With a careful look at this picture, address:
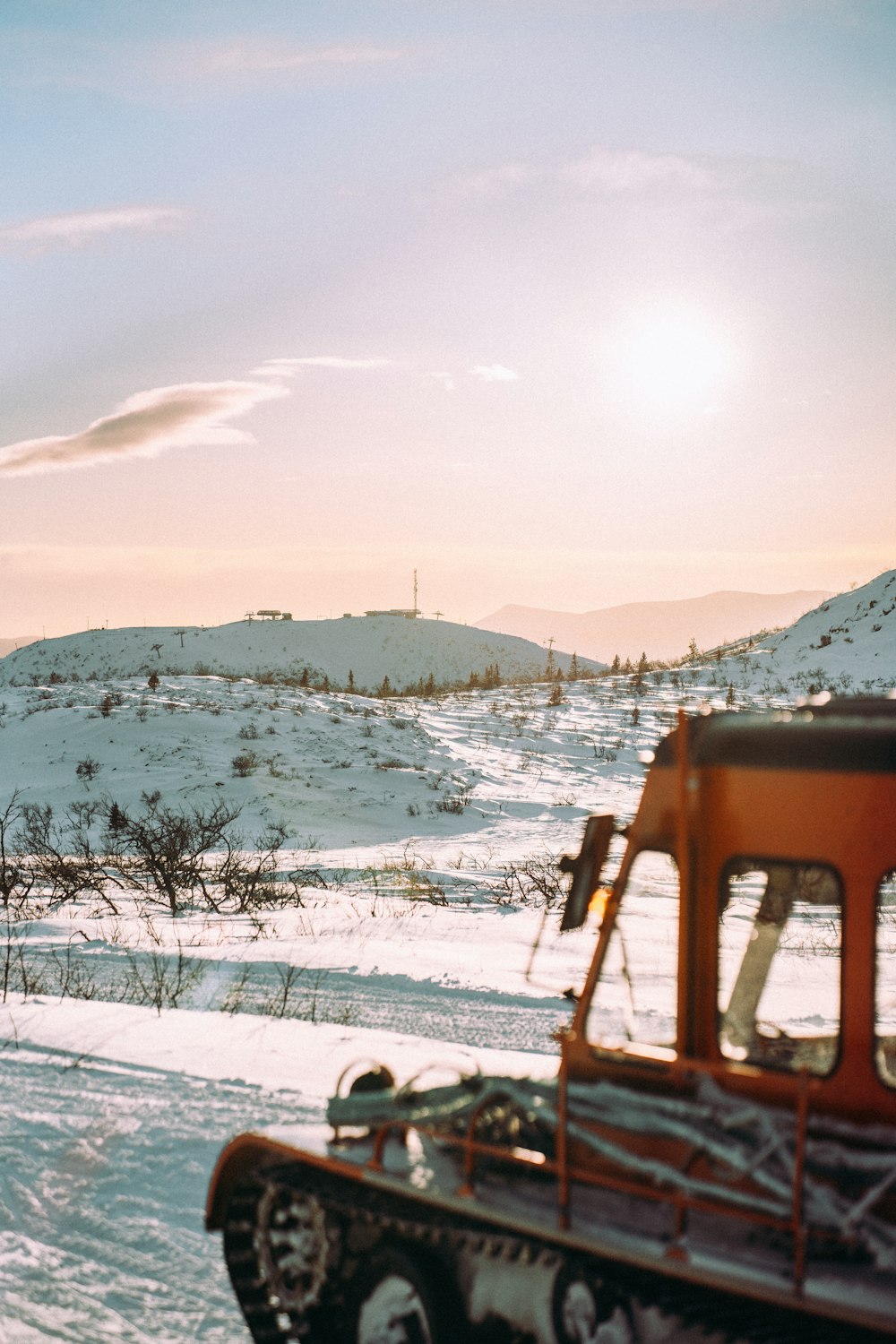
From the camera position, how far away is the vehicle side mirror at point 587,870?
312 centimetres

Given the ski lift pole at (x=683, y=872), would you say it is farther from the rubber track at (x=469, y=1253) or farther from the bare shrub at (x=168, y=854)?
the bare shrub at (x=168, y=854)

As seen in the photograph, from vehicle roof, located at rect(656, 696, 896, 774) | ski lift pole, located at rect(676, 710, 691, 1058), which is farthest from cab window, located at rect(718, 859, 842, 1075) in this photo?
vehicle roof, located at rect(656, 696, 896, 774)

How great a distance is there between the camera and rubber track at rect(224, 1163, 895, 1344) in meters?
2.62

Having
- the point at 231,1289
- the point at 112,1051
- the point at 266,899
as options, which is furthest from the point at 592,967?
the point at 266,899

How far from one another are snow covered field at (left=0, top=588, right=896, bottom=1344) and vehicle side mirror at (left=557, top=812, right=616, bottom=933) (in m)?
2.04

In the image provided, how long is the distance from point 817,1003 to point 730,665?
30.2 metres

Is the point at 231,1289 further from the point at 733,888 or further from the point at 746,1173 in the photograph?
the point at 733,888

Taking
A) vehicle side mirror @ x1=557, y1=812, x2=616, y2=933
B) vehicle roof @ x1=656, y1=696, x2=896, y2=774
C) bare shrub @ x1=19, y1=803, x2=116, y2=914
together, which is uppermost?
vehicle roof @ x1=656, y1=696, x2=896, y2=774

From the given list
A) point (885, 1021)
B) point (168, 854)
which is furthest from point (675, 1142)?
point (168, 854)

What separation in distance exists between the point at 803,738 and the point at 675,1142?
126cm

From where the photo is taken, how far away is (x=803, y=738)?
3.13m

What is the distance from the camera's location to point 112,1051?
628 centimetres

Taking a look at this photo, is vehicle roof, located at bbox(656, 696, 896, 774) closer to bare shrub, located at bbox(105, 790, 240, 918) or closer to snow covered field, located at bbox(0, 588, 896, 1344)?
snow covered field, located at bbox(0, 588, 896, 1344)

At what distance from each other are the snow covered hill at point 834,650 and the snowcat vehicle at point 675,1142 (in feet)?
78.3
